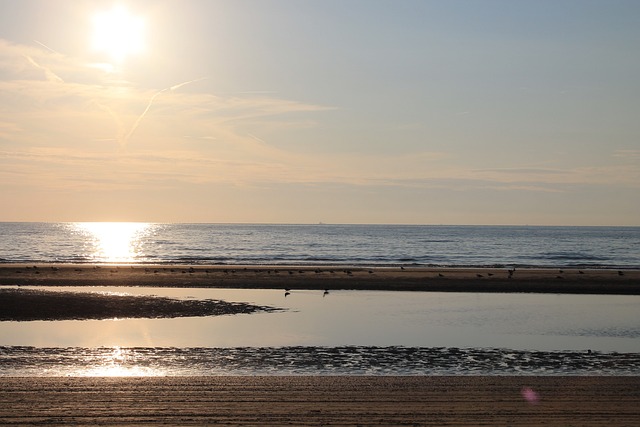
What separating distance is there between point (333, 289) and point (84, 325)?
66.8 feet

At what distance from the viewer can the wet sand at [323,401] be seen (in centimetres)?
1432

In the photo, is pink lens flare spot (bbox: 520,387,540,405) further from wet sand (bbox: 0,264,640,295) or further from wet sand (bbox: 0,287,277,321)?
wet sand (bbox: 0,264,640,295)

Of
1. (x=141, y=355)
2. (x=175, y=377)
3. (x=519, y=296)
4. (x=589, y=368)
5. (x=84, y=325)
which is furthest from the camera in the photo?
(x=519, y=296)

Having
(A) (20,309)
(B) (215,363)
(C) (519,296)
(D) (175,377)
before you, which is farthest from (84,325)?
(C) (519,296)

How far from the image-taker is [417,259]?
91500 millimetres

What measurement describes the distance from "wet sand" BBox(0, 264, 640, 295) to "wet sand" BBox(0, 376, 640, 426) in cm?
3006

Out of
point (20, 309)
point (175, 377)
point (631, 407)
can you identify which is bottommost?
point (631, 407)

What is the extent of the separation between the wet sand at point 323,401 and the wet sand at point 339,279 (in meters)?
30.1

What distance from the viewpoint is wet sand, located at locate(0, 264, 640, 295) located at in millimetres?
48594

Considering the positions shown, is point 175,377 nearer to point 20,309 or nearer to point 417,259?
point 20,309

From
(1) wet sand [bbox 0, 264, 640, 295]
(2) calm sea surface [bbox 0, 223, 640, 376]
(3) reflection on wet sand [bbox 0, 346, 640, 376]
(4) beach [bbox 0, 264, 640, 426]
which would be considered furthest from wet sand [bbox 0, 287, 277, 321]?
(4) beach [bbox 0, 264, 640, 426]

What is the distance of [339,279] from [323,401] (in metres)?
37.6

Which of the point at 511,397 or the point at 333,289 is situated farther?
the point at 333,289

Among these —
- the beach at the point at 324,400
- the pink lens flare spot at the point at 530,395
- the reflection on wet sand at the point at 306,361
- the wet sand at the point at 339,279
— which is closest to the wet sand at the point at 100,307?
the wet sand at the point at 339,279
